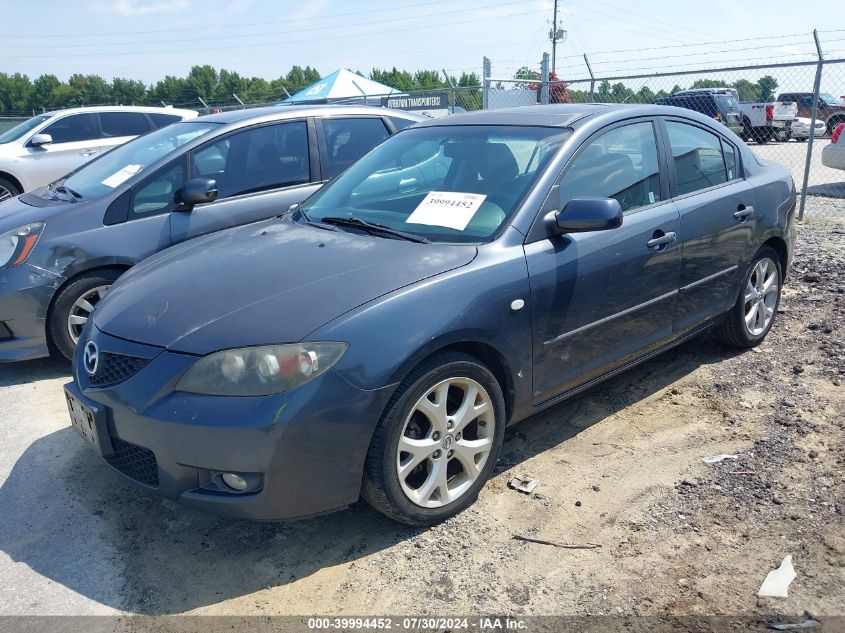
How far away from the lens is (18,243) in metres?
4.77

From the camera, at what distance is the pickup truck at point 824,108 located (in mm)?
21609

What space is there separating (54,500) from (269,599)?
1.36 m

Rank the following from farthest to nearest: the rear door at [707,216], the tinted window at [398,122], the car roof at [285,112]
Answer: the tinted window at [398,122]
the car roof at [285,112]
the rear door at [707,216]

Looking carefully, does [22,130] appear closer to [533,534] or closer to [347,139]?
[347,139]

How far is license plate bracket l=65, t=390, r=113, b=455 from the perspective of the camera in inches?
113

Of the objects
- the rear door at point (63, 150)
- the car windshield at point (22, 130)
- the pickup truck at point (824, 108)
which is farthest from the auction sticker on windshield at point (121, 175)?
the pickup truck at point (824, 108)

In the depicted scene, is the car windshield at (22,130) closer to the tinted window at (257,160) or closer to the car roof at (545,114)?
the tinted window at (257,160)

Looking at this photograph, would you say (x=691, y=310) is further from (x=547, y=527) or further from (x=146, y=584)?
(x=146, y=584)

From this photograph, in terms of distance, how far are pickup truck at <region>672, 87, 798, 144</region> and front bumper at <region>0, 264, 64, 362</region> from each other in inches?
845

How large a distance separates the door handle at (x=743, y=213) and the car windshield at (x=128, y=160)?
3804 mm

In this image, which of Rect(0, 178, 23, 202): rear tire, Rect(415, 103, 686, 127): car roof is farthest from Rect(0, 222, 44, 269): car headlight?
Rect(0, 178, 23, 202): rear tire

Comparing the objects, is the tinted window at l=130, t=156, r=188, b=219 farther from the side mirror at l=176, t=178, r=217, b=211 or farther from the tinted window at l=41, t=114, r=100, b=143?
the tinted window at l=41, t=114, r=100, b=143

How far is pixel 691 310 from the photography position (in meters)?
4.25

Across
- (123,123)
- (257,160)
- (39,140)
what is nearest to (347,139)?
(257,160)
